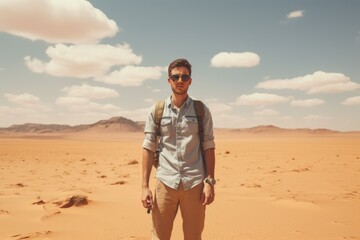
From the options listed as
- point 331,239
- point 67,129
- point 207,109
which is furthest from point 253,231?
point 67,129

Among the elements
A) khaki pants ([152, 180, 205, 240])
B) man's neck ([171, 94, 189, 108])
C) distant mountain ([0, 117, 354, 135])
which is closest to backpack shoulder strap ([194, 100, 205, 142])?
man's neck ([171, 94, 189, 108])

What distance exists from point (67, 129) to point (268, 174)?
165163 millimetres

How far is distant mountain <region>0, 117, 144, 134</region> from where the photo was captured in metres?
151

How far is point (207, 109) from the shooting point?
286 centimetres

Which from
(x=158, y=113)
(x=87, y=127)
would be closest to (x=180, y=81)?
Result: (x=158, y=113)

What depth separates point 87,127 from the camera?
512ft

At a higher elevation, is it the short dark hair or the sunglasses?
the short dark hair

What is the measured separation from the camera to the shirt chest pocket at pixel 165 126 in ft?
9.21

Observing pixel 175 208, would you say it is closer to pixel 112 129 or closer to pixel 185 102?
pixel 185 102

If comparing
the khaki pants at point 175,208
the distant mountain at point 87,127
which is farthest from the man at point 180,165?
the distant mountain at point 87,127

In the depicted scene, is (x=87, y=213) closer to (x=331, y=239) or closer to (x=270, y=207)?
(x=270, y=207)

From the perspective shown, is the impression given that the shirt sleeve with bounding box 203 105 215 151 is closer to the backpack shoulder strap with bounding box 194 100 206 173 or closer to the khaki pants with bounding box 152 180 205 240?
the backpack shoulder strap with bounding box 194 100 206 173

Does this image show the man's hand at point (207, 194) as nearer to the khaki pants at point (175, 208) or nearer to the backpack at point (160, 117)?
the khaki pants at point (175, 208)

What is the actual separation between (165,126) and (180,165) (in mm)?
363
